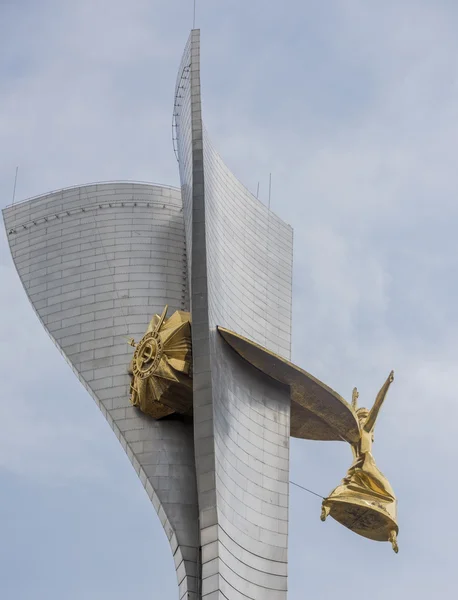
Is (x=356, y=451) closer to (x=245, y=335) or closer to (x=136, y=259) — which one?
(x=245, y=335)

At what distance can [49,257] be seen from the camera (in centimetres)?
3544

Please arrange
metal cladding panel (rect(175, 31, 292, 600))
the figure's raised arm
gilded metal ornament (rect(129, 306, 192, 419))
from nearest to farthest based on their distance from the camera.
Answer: metal cladding panel (rect(175, 31, 292, 600)) < gilded metal ornament (rect(129, 306, 192, 419)) < the figure's raised arm

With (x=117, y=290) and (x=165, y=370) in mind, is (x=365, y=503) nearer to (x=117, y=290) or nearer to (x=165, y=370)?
(x=165, y=370)

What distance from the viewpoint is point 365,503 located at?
31172 millimetres

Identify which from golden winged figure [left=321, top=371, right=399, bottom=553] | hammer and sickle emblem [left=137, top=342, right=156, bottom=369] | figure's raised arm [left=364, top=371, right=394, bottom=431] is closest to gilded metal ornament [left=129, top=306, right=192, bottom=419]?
hammer and sickle emblem [left=137, top=342, right=156, bottom=369]

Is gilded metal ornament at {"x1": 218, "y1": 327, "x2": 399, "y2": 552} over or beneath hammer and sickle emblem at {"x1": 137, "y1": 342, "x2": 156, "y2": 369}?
beneath

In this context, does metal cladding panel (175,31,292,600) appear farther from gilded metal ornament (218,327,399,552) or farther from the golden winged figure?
the golden winged figure

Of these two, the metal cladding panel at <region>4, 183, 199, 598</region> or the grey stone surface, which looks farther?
the metal cladding panel at <region>4, 183, 199, 598</region>

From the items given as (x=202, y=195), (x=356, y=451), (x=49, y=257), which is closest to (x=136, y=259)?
(x=49, y=257)

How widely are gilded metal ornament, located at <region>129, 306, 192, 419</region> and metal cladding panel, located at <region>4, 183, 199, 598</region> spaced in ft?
1.87

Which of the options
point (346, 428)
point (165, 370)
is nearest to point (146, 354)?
point (165, 370)

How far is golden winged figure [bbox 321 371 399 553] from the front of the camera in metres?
31.2

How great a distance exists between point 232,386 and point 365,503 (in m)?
4.03

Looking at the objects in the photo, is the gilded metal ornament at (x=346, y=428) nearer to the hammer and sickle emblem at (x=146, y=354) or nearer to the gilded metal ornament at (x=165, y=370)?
the gilded metal ornament at (x=165, y=370)
